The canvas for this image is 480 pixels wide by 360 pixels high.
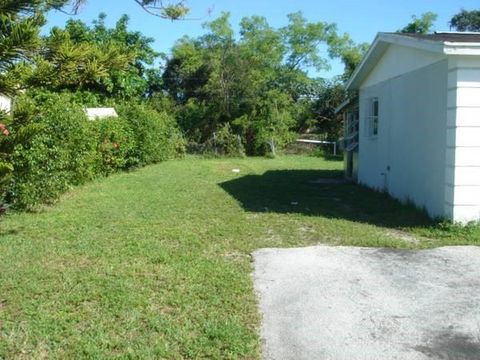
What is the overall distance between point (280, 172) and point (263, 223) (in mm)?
9560

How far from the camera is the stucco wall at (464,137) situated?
779 cm

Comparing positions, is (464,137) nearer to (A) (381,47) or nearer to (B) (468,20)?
(A) (381,47)

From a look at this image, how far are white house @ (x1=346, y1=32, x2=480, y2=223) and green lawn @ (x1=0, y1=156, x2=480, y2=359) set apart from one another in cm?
48

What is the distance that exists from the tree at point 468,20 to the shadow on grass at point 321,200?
33342 mm

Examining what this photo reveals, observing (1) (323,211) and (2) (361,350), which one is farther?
(1) (323,211)

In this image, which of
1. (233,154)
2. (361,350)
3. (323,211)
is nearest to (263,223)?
(323,211)

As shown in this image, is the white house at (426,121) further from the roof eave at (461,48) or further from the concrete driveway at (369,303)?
the concrete driveway at (369,303)

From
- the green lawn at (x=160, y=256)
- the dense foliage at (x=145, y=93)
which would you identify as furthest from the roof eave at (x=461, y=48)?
the dense foliage at (x=145, y=93)

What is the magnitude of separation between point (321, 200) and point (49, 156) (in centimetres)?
552

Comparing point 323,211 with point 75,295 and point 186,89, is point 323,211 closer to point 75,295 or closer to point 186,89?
point 75,295

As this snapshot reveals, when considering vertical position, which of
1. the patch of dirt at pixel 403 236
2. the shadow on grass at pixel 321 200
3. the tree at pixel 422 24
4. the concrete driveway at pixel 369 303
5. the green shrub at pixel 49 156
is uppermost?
the tree at pixel 422 24

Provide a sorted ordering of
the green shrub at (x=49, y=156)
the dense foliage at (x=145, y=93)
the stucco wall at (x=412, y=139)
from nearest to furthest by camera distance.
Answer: the dense foliage at (x=145, y=93), the stucco wall at (x=412, y=139), the green shrub at (x=49, y=156)

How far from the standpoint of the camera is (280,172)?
1806 cm

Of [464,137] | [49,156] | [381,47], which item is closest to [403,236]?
[464,137]
